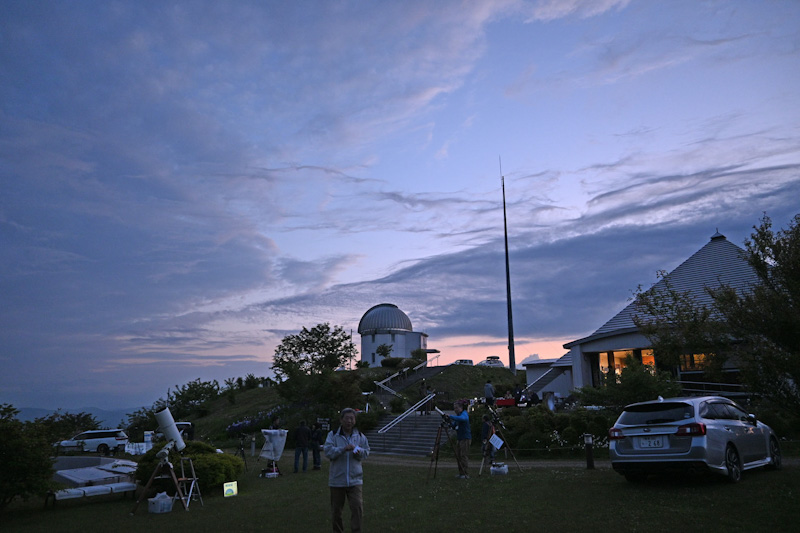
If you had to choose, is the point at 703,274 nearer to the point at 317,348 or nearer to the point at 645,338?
the point at 645,338

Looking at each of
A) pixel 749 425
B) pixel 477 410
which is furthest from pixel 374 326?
pixel 749 425

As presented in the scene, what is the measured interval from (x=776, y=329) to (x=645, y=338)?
1772cm

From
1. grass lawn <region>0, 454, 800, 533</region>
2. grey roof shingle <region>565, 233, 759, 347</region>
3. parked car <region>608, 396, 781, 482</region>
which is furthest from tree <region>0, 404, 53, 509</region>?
grey roof shingle <region>565, 233, 759, 347</region>

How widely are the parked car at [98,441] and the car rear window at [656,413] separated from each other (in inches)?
1073

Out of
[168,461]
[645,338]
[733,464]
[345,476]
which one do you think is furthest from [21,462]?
[645,338]

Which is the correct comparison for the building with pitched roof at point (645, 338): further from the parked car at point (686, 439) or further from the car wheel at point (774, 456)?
the parked car at point (686, 439)

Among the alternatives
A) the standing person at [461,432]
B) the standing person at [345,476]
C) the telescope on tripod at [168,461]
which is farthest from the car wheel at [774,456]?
the telescope on tripod at [168,461]

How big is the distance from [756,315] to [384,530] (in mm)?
7959

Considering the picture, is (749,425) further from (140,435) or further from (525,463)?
(140,435)

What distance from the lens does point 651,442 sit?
9.62 meters

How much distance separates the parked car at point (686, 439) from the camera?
30.1ft

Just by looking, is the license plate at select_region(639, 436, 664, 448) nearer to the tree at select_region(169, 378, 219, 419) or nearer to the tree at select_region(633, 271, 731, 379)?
the tree at select_region(633, 271, 731, 379)

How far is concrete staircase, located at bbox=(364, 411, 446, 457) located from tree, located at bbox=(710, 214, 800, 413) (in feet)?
47.2

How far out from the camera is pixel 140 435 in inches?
1455
